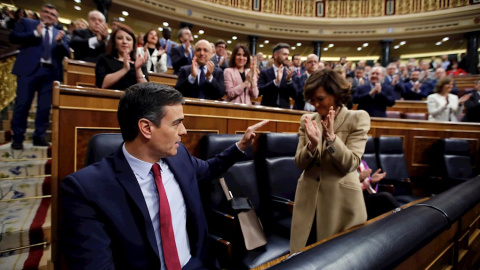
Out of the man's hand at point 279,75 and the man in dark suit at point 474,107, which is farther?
the man in dark suit at point 474,107

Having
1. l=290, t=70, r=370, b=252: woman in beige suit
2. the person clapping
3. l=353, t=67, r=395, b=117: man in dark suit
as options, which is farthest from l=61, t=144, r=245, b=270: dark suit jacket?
l=353, t=67, r=395, b=117: man in dark suit

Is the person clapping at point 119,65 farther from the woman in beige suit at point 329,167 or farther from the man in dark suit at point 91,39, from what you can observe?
the woman in beige suit at point 329,167

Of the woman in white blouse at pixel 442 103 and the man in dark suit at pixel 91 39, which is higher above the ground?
the man in dark suit at pixel 91 39

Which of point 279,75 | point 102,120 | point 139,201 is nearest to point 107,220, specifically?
point 139,201

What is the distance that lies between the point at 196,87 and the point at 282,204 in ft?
3.70

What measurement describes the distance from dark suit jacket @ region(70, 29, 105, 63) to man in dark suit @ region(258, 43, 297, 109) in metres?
1.61

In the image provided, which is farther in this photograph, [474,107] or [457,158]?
[474,107]

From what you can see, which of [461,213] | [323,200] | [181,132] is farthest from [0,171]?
[461,213]

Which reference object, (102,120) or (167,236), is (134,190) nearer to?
(167,236)

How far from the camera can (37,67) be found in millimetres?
2367

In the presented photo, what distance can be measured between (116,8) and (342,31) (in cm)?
752

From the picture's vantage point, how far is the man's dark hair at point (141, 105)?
0.75 metres

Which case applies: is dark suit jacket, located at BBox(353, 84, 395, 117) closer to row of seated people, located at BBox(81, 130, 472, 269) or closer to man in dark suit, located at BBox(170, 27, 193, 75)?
row of seated people, located at BBox(81, 130, 472, 269)

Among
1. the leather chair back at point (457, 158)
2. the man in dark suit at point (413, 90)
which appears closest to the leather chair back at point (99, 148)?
the leather chair back at point (457, 158)
